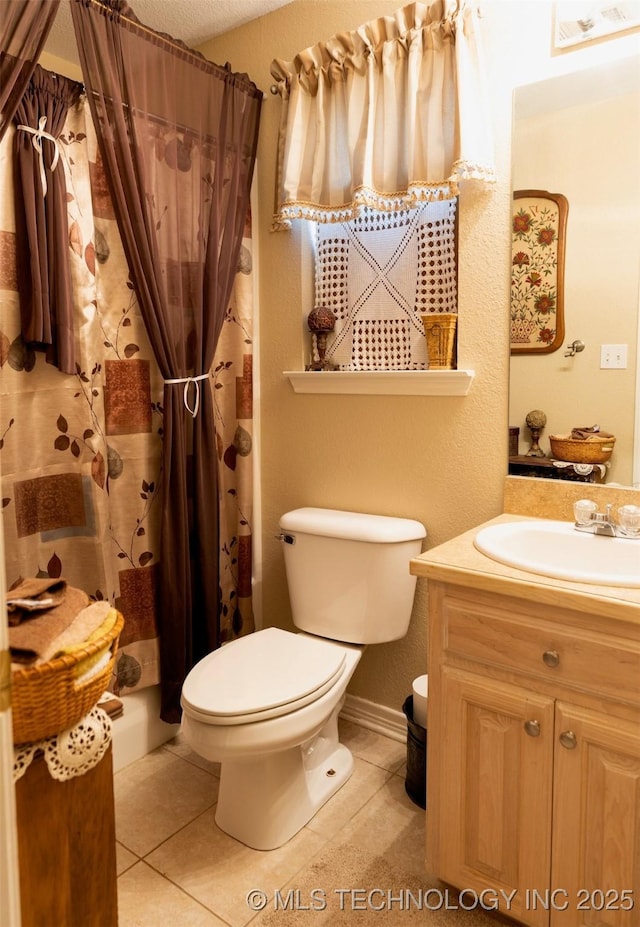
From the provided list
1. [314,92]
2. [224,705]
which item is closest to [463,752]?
[224,705]

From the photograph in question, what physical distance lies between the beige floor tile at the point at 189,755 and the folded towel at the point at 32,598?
145 cm

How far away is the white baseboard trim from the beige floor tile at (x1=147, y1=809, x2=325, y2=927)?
0.53 m

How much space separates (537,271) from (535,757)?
1235 mm

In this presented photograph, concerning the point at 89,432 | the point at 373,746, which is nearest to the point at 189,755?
the point at 373,746

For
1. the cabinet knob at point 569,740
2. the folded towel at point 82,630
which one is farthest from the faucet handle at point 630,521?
the folded towel at point 82,630

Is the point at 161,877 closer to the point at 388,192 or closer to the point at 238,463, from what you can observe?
the point at 238,463

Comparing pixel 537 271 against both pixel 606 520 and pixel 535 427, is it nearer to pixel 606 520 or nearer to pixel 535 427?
pixel 535 427

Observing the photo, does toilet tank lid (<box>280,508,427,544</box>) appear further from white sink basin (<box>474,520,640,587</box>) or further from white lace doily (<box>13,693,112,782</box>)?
white lace doily (<box>13,693,112,782</box>)

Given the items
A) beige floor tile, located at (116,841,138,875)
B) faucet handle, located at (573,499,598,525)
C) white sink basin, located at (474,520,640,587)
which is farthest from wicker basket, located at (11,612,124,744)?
faucet handle, located at (573,499,598,525)

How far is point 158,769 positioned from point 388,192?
198 centimetres

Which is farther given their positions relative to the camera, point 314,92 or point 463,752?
point 314,92

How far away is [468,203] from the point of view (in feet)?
6.25

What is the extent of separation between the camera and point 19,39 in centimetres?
125

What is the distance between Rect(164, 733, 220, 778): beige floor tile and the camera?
2127mm
